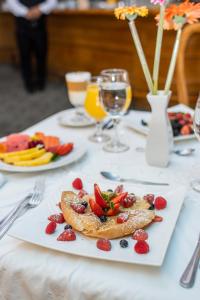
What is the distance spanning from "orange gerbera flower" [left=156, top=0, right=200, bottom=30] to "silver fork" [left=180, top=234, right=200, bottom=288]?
23.1 inches

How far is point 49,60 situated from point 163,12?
522 centimetres

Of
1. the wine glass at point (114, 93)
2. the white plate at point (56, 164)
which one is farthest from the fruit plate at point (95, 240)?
the wine glass at point (114, 93)

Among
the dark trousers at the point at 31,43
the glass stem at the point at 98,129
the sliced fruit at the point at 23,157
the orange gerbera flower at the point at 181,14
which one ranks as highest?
the orange gerbera flower at the point at 181,14

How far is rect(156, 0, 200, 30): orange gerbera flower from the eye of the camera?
1.00m

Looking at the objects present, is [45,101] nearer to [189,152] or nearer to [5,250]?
[189,152]

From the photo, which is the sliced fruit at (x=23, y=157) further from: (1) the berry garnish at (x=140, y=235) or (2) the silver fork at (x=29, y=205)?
(1) the berry garnish at (x=140, y=235)

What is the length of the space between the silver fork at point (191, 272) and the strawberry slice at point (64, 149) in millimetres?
553

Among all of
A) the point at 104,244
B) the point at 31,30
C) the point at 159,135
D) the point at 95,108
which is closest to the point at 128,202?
the point at 104,244

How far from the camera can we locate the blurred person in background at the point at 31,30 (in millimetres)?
5102

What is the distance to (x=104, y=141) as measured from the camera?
1.31 m

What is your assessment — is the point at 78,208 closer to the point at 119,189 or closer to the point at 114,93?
the point at 119,189

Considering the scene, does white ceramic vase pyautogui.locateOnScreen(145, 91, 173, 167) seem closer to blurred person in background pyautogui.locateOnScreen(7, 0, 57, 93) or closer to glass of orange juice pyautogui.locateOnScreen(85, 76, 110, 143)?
glass of orange juice pyautogui.locateOnScreen(85, 76, 110, 143)

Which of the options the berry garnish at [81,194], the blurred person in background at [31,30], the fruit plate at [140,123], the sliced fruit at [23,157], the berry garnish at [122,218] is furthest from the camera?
the blurred person in background at [31,30]

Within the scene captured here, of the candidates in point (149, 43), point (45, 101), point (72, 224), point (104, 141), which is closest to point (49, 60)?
point (45, 101)
